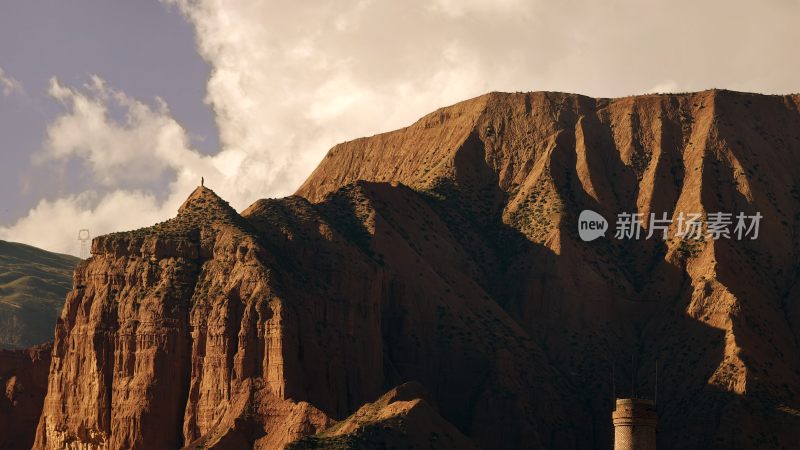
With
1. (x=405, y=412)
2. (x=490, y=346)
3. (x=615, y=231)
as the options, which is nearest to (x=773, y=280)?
(x=615, y=231)

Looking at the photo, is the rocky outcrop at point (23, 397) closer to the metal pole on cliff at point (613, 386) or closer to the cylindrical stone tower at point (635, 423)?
the metal pole on cliff at point (613, 386)

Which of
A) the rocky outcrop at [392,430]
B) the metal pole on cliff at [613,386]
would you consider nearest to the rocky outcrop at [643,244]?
the metal pole on cliff at [613,386]

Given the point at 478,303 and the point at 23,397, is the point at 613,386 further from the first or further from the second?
the point at 23,397

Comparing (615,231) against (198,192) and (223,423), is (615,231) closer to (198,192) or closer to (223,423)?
(198,192)

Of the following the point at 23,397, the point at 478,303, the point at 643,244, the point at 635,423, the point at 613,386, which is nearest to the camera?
the point at 635,423

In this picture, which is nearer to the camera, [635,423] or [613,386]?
[635,423]

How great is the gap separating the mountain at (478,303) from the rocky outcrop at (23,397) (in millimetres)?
10916

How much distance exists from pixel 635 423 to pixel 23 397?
74.3 metres

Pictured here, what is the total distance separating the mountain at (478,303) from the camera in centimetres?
14262

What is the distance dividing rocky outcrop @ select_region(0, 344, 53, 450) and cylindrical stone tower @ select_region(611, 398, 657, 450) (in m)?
71.0

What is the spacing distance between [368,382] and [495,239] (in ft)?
125

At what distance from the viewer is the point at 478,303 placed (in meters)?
166

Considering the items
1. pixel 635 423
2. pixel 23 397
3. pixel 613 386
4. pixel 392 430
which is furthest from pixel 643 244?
pixel 635 423

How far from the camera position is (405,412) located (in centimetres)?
12794
